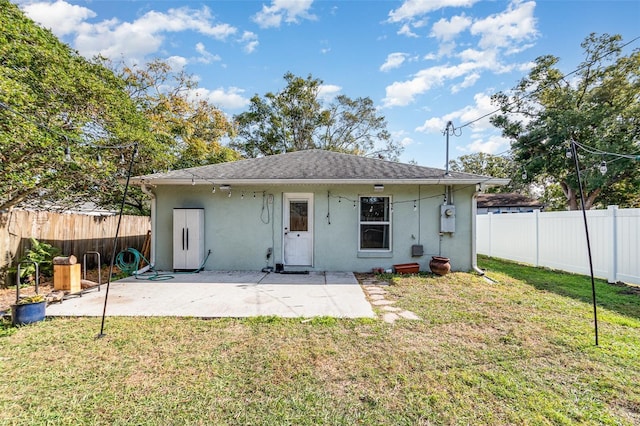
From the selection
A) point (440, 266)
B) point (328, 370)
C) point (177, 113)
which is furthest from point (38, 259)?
point (177, 113)

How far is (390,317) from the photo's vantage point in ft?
14.4

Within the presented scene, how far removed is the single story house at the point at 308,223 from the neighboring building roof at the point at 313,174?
8 centimetres

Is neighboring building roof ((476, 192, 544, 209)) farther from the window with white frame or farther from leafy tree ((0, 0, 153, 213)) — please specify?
leafy tree ((0, 0, 153, 213))

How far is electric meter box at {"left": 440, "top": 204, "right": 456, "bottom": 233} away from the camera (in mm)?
7574

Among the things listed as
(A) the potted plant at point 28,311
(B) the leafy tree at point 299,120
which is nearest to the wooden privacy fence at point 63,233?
(A) the potted plant at point 28,311

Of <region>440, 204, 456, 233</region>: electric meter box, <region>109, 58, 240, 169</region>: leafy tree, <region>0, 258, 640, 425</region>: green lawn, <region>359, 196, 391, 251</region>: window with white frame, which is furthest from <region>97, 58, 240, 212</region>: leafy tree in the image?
<region>440, 204, 456, 233</region>: electric meter box

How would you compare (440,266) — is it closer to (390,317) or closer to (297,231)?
(390,317)

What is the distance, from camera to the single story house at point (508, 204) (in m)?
26.5

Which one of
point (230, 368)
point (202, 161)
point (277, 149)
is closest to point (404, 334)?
point (230, 368)

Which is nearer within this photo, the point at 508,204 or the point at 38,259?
the point at 38,259

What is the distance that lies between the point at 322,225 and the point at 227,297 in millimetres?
3301

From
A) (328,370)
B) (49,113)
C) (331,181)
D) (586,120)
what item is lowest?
(328,370)

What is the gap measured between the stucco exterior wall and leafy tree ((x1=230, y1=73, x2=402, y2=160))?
51.5ft

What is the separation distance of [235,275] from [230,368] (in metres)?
4.61
